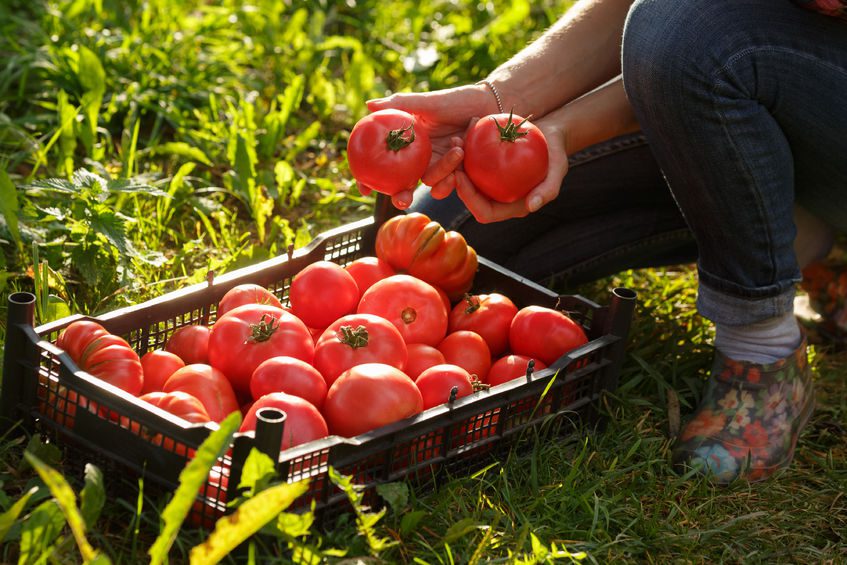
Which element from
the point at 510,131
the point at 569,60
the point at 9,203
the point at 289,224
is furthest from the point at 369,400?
the point at 289,224

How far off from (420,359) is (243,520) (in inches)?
29.0

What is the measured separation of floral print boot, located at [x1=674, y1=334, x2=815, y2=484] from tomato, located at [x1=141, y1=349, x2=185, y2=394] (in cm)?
119

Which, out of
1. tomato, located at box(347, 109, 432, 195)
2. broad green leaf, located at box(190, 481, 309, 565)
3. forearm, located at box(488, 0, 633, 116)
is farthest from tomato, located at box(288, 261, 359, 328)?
broad green leaf, located at box(190, 481, 309, 565)

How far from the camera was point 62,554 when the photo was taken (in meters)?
1.83

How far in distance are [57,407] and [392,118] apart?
0.93 metres

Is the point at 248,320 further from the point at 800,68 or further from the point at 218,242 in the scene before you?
the point at 800,68

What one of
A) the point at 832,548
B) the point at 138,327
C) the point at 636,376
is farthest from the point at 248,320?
the point at 832,548

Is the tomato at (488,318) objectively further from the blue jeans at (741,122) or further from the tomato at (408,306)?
the blue jeans at (741,122)

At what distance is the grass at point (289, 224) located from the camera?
2.08 m

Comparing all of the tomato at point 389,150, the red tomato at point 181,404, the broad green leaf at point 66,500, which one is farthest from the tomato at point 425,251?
the broad green leaf at point 66,500

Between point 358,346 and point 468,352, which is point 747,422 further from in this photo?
point 358,346

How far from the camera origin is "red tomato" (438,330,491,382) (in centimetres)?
240

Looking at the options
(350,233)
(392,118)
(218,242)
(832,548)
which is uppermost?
(392,118)

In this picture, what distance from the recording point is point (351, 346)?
7.22ft
